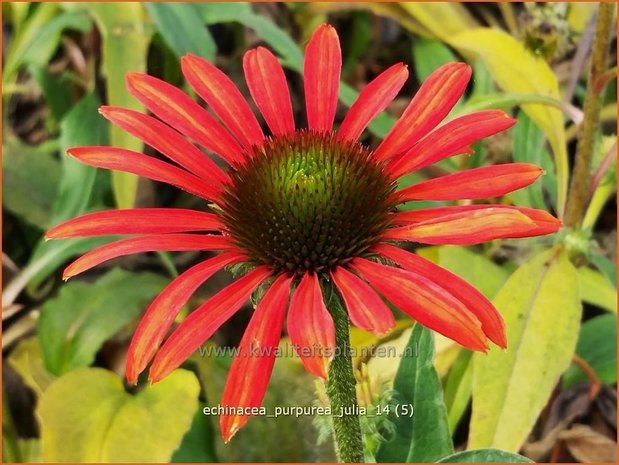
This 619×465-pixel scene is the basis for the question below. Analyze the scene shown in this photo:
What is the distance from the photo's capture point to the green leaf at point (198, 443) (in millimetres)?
558

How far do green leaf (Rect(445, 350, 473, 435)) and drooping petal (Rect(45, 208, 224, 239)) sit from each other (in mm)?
227

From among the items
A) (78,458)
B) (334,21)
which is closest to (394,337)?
(78,458)

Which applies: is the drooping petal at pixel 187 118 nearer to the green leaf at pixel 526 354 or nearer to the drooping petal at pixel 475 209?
the drooping petal at pixel 475 209

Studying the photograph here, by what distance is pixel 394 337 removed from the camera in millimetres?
541

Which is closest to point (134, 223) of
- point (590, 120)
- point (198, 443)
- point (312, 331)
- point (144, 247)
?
point (144, 247)

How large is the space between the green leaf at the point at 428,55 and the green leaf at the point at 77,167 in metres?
0.27

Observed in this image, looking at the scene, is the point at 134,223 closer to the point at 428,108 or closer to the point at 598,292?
the point at 428,108

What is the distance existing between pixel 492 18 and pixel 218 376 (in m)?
0.41

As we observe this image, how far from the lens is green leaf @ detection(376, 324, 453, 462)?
1.46 ft

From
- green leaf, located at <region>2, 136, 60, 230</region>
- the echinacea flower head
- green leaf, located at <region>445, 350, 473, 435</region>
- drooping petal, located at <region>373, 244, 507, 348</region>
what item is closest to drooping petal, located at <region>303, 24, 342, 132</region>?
the echinacea flower head

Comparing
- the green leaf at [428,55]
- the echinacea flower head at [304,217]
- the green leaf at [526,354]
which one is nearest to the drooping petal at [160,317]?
the echinacea flower head at [304,217]

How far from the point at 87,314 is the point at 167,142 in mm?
248

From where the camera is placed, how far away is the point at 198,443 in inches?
22.1

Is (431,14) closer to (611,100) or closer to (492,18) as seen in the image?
(492,18)
